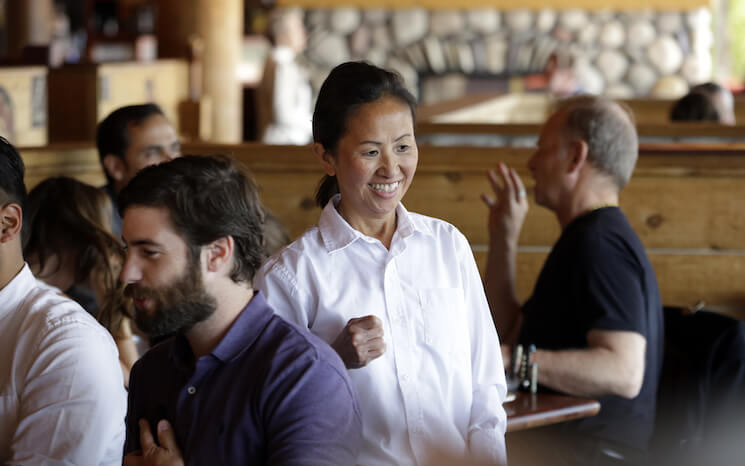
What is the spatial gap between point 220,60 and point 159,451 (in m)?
7.50

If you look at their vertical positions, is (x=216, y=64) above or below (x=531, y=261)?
above

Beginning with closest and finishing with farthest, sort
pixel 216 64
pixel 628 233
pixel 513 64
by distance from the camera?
pixel 628 233, pixel 216 64, pixel 513 64

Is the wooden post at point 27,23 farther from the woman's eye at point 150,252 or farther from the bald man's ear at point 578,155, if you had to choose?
the woman's eye at point 150,252

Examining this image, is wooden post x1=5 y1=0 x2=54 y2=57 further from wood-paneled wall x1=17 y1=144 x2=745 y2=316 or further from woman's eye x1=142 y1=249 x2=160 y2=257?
woman's eye x1=142 y1=249 x2=160 y2=257

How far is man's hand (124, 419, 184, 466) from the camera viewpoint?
1536 millimetres

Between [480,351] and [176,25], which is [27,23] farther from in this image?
[480,351]

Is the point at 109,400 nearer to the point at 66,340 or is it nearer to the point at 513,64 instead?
the point at 66,340

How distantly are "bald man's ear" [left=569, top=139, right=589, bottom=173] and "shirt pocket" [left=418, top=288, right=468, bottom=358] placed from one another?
1.07m

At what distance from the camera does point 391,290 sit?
1.89 metres

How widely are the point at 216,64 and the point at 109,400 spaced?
7.28 metres

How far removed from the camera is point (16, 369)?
174cm

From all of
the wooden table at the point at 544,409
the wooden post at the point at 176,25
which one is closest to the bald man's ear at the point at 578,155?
the wooden table at the point at 544,409

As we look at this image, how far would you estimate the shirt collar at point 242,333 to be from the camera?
61.1 inches

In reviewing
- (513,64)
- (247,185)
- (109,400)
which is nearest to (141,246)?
(247,185)
